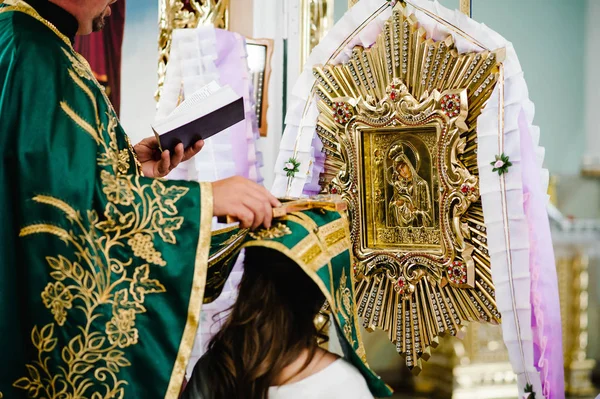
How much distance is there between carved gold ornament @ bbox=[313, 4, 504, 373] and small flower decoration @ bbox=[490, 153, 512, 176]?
4.8 inches

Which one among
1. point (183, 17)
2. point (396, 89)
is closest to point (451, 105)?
point (396, 89)

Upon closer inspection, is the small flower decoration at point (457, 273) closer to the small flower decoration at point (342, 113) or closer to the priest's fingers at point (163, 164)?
the small flower decoration at point (342, 113)

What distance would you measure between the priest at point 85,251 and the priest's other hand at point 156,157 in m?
0.36

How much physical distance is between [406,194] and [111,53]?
6.12 feet

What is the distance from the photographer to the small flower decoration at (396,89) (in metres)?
2.16

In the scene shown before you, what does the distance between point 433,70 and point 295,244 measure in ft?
3.24

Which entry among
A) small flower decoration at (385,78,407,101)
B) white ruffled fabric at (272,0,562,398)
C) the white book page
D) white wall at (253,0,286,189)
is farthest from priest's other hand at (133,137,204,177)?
white wall at (253,0,286,189)

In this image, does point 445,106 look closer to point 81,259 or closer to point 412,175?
point 412,175

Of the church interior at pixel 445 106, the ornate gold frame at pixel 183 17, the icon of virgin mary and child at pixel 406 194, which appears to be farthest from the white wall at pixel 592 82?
the icon of virgin mary and child at pixel 406 194

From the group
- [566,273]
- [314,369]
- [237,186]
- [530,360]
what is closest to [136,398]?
[314,369]

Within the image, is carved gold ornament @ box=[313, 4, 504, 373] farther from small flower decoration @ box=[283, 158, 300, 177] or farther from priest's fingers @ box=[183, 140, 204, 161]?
priest's fingers @ box=[183, 140, 204, 161]

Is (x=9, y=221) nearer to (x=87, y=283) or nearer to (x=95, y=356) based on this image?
(x=87, y=283)

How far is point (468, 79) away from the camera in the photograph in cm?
203

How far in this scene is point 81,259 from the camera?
1338 millimetres
